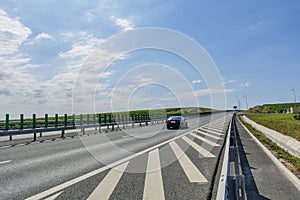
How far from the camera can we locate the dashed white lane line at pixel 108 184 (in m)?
5.40

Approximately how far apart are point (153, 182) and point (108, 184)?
990 mm

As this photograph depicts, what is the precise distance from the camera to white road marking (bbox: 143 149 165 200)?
5438 mm

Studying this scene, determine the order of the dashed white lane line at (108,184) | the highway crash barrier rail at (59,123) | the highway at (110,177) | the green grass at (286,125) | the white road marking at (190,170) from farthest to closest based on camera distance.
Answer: the highway crash barrier rail at (59,123) → the green grass at (286,125) → the white road marking at (190,170) → the highway at (110,177) → the dashed white lane line at (108,184)

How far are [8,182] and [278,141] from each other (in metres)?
12.8

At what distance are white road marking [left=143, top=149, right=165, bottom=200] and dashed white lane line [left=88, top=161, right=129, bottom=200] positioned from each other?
680 millimetres

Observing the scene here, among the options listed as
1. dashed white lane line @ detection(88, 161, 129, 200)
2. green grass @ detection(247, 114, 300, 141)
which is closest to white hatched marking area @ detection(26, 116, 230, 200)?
dashed white lane line @ detection(88, 161, 129, 200)

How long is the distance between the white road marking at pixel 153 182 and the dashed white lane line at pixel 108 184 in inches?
26.8

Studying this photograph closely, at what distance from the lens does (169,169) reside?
26.3ft

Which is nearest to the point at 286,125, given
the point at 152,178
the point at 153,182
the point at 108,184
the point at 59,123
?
the point at 59,123

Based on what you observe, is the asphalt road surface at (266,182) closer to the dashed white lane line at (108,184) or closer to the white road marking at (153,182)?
the white road marking at (153,182)

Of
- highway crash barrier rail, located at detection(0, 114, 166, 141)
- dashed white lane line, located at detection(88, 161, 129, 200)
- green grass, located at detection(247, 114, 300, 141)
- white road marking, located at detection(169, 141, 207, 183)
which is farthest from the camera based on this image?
highway crash barrier rail, located at detection(0, 114, 166, 141)

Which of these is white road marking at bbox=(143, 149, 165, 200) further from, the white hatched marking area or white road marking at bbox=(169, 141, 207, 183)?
white road marking at bbox=(169, 141, 207, 183)

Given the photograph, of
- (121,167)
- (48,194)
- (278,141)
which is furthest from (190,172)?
(278,141)

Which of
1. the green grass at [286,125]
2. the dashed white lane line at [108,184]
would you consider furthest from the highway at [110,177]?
the green grass at [286,125]
